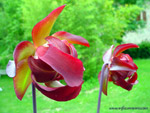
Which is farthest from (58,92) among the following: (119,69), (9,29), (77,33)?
(9,29)

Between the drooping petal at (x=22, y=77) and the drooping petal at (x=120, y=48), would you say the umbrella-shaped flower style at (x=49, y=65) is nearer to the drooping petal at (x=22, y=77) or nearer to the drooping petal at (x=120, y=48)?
the drooping petal at (x=22, y=77)

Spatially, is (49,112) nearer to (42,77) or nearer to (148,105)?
(148,105)

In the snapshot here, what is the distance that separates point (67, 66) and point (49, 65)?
36mm

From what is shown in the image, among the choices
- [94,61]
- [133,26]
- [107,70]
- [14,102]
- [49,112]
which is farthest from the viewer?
[133,26]

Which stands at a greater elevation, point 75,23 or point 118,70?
point 118,70

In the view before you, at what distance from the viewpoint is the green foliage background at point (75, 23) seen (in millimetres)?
4094

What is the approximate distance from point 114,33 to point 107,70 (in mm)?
4503

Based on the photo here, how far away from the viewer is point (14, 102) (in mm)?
3424

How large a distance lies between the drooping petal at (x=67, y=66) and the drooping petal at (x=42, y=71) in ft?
0.09

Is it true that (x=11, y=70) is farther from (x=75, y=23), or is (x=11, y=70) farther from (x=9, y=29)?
(x=9, y=29)

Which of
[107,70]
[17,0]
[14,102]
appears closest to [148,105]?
[14,102]

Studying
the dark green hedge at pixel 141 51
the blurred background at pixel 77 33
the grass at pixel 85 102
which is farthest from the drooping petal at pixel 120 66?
the dark green hedge at pixel 141 51

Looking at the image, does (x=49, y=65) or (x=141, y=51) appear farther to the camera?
(x=141, y=51)

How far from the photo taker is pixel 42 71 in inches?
10.3
